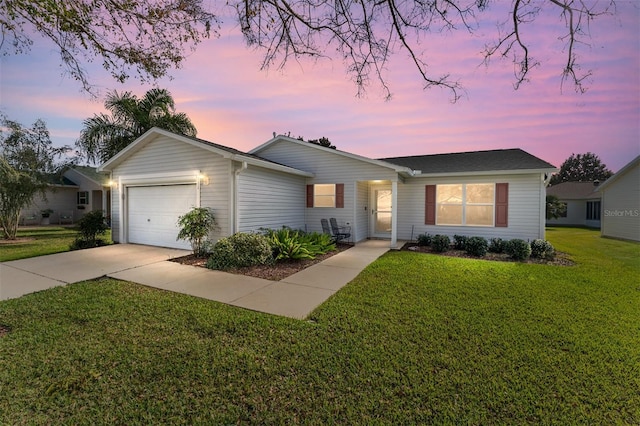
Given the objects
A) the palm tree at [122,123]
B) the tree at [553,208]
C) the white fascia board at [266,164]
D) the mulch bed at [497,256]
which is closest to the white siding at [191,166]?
the white fascia board at [266,164]

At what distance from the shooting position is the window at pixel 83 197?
21.3 m

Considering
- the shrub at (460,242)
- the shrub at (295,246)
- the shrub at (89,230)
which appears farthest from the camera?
the shrub at (89,230)

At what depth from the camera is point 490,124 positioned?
27.8 feet

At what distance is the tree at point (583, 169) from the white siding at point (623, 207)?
38943mm

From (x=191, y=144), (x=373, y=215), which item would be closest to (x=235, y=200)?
(x=191, y=144)

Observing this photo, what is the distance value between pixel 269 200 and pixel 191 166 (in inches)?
106

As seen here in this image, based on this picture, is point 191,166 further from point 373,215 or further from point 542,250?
point 542,250

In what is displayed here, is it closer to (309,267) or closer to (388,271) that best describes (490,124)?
(388,271)

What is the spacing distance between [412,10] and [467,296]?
4741 mm

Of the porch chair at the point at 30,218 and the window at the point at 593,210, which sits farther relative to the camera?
the window at the point at 593,210

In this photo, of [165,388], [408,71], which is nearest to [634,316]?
[408,71]

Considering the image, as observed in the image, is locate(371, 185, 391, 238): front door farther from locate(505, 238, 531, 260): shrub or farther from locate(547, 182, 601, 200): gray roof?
locate(547, 182, 601, 200): gray roof

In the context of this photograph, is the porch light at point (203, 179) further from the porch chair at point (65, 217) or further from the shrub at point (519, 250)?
the porch chair at point (65, 217)

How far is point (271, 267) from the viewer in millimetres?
7078
